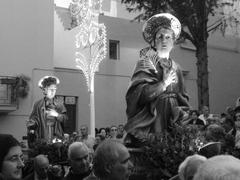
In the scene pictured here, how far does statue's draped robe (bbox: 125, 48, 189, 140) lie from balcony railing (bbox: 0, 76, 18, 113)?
14196mm

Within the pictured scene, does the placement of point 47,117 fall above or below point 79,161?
above

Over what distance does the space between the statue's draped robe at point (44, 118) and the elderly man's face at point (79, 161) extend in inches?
219

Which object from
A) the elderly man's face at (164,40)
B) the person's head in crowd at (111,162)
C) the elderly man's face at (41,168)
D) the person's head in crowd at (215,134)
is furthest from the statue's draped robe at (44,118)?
the person's head in crowd at (111,162)

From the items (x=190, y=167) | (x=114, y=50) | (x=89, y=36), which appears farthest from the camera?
(x=114, y=50)

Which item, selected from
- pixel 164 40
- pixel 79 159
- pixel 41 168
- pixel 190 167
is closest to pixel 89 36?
pixel 164 40

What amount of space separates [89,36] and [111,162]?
1705 cm

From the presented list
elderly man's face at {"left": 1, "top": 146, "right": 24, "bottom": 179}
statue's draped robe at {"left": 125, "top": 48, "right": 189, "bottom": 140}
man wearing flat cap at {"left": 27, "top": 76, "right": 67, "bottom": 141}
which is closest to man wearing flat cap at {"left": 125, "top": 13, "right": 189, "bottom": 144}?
statue's draped robe at {"left": 125, "top": 48, "right": 189, "bottom": 140}

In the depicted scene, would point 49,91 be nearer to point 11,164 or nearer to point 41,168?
point 41,168

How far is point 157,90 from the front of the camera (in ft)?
22.2

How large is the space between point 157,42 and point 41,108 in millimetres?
4750

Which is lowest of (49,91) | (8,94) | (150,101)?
(150,101)

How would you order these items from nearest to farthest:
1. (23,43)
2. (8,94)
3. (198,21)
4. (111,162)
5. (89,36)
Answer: (111,162) < (89,36) < (198,21) < (8,94) < (23,43)

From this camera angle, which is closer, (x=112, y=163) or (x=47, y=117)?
(x=112, y=163)

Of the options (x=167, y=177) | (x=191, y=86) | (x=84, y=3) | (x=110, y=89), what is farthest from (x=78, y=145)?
(x=191, y=86)
